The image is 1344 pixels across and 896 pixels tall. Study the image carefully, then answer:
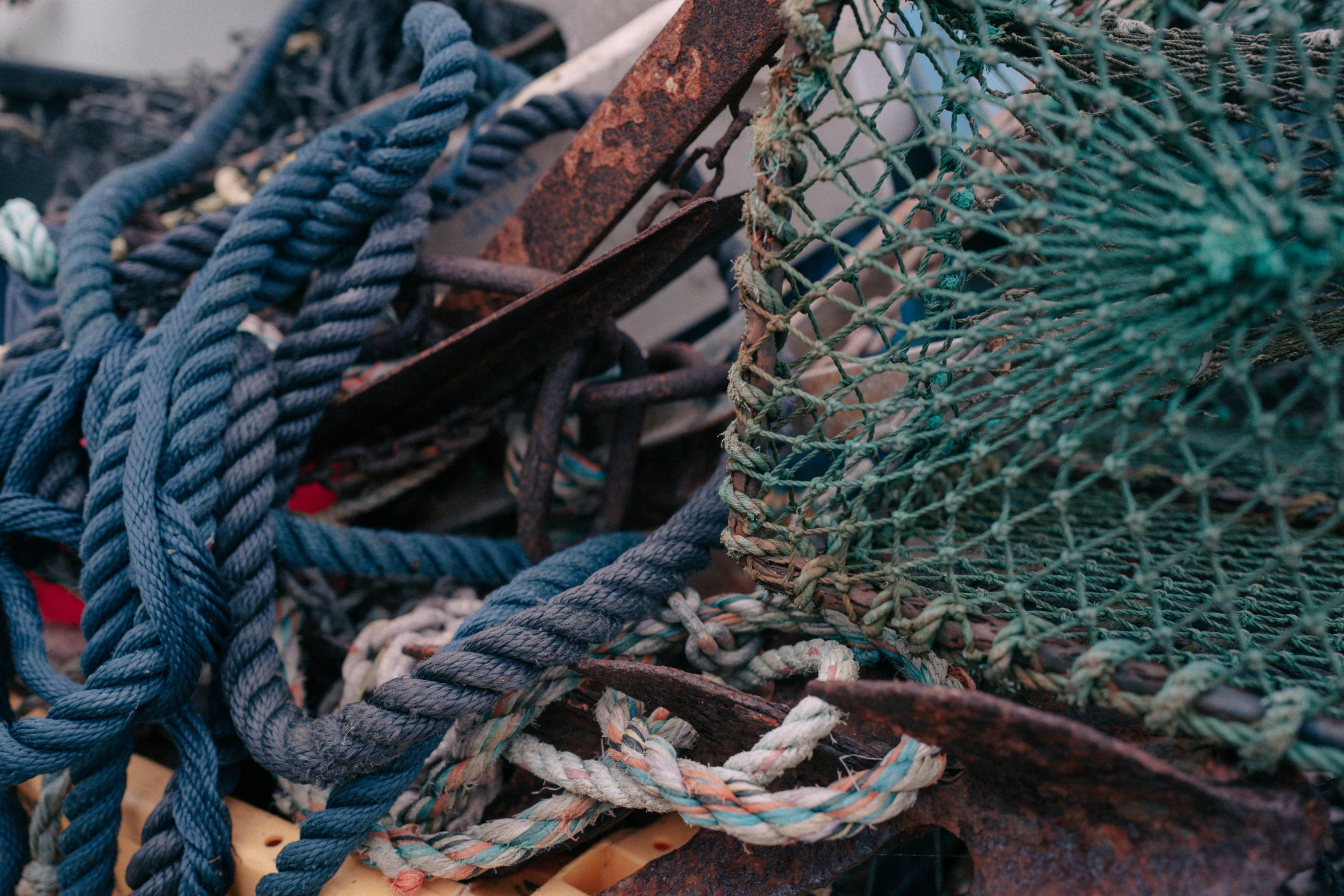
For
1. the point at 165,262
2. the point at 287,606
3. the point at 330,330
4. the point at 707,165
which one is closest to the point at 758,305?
the point at 707,165

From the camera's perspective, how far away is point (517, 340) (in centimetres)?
103

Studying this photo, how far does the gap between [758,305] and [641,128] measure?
38 cm

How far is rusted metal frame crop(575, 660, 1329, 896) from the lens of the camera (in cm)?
53

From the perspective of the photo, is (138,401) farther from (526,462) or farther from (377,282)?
(526,462)

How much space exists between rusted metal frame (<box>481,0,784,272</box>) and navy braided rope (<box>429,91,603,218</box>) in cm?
10

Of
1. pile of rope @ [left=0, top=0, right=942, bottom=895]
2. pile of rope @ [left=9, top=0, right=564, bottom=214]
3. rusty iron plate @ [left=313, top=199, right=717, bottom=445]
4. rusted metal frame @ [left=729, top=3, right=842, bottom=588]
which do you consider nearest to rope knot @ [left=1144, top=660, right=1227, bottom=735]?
pile of rope @ [left=0, top=0, right=942, bottom=895]

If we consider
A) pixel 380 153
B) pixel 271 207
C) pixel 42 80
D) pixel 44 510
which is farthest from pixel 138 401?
pixel 42 80

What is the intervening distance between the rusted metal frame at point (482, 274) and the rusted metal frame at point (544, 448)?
0.10m

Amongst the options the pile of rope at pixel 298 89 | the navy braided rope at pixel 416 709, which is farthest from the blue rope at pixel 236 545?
the pile of rope at pixel 298 89

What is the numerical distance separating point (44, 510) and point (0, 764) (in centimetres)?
26

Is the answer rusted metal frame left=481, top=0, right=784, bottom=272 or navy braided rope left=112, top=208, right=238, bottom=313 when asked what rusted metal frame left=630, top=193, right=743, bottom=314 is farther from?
navy braided rope left=112, top=208, right=238, bottom=313

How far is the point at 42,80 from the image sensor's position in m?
1.96

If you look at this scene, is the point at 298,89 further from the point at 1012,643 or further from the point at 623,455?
the point at 1012,643

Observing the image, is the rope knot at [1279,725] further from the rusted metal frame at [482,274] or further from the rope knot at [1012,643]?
the rusted metal frame at [482,274]
